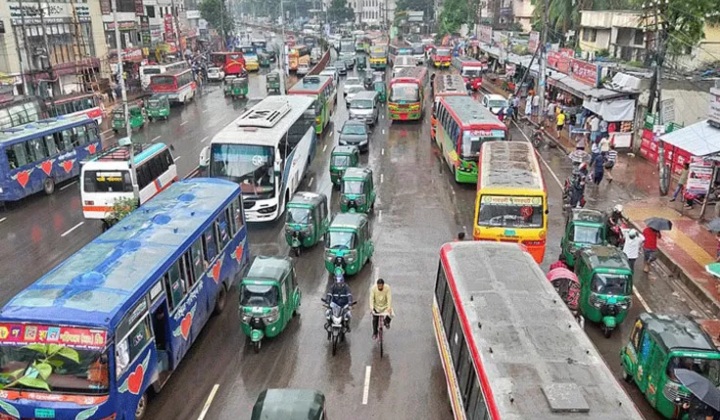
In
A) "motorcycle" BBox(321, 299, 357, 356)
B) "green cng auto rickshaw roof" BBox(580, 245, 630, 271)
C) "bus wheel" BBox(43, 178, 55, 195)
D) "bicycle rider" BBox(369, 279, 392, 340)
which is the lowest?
"bus wheel" BBox(43, 178, 55, 195)

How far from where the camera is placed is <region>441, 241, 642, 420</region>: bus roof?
718 centimetres

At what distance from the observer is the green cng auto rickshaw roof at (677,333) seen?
1040 centimetres

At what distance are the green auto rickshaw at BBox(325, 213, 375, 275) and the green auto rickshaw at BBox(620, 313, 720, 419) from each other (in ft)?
23.9

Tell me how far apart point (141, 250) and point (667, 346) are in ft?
31.5

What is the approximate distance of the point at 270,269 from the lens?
45.2 feet

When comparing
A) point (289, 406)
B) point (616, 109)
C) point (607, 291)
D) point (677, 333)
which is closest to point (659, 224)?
point (607, 291)

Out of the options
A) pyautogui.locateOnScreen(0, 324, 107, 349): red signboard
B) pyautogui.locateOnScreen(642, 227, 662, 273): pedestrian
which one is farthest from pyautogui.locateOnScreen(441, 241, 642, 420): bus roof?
pyautogui.locateOnScreen(642, 227, 662, 273): pedestrian

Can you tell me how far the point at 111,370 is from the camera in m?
9.53

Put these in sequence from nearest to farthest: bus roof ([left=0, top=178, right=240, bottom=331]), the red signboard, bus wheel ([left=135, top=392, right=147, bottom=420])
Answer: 1. the red signboard
2. bus roof ([left=0, top=178, right=240, bottom=331])
3. bus wheel ([left=135, top=392, right=147, bottom=420])

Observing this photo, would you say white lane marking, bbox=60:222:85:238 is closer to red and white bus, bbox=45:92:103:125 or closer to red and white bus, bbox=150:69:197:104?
red and white bus, bbox=45:92:103:125

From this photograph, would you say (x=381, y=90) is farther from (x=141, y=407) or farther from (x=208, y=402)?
(x=141, y=407)

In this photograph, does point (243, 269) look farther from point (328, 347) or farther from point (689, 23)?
point (689, 23)

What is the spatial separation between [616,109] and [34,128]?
26.6 metres

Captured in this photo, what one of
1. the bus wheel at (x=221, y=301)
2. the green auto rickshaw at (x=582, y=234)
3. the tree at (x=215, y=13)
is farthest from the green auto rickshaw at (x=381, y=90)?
the tree at (x=215, y=13)
